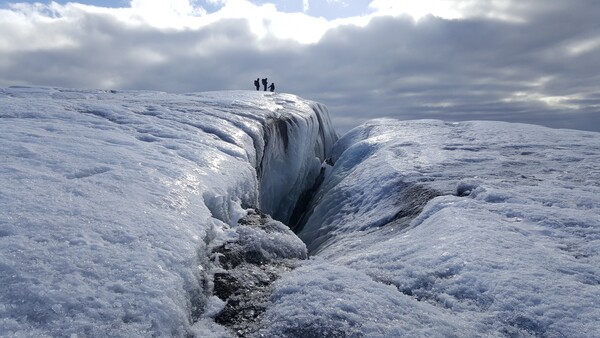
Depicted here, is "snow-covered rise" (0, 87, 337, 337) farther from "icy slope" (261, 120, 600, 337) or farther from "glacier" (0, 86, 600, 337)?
"icy slope" (261, 120, 600, 337)

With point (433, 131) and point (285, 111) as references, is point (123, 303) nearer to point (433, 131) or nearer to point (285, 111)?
point (285, 111)

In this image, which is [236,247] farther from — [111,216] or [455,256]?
[455,256]

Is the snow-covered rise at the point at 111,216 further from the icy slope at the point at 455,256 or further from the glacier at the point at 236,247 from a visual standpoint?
the icy slope at the point at 455,256

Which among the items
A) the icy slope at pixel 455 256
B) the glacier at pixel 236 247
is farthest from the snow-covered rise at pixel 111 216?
the icy slope at pixel 455 256

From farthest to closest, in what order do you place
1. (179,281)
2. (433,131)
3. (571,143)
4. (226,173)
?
(433,131)
(571,143)
(226,173)
(179,281)

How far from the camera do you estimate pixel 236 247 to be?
4.84 meters

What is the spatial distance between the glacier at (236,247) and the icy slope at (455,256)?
2 centimetres

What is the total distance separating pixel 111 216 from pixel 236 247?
138cm

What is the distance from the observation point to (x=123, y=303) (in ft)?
9.96

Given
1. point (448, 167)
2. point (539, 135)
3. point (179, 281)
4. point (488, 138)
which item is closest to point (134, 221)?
point (179, 281)

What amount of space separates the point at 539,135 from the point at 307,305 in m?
13.1

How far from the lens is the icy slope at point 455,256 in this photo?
3.54 m

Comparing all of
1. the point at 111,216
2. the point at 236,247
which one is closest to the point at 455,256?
the point at 236,247

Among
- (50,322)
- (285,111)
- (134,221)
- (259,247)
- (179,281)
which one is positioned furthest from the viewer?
(285,111)
